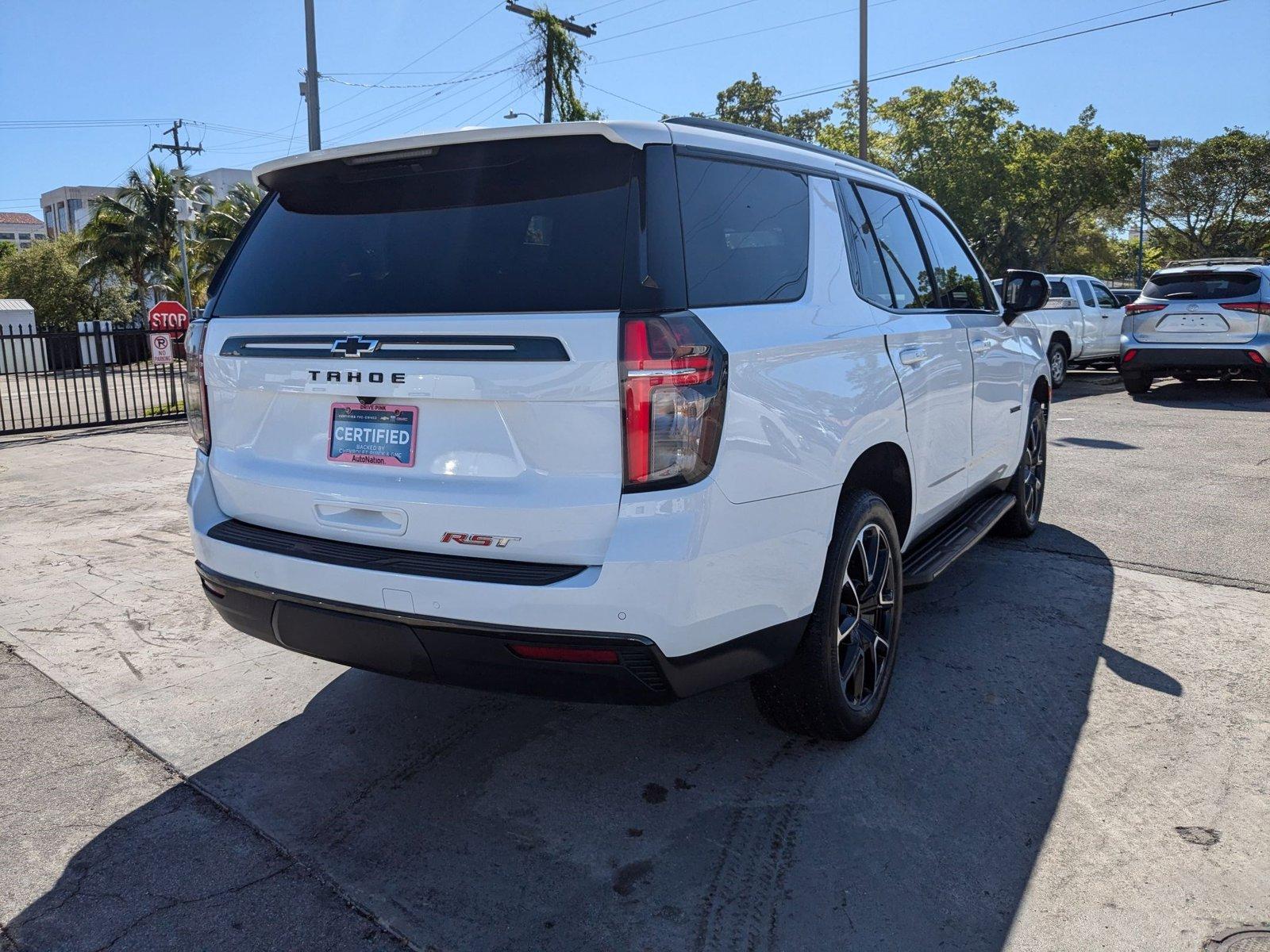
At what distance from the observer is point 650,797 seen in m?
3.04

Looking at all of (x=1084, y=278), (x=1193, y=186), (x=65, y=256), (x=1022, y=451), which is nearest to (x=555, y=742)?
(x=1022, y=451)

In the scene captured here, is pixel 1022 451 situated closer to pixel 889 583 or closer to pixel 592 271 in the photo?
pixel 889 583

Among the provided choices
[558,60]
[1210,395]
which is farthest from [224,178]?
[1210,395]

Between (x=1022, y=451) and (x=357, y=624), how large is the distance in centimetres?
403

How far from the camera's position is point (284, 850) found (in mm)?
2754

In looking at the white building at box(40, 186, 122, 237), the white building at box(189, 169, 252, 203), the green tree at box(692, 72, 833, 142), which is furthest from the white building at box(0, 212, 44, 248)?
the green tree at box(692, 72, 833, 142)

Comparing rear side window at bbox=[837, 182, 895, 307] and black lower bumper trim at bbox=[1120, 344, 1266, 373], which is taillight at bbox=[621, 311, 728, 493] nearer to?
rear side window at bbox=[837, 182, 895, 307]

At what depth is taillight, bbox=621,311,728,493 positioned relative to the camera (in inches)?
95.3

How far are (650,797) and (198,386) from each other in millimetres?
1937

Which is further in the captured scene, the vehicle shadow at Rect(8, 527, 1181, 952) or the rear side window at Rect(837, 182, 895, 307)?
the rear side window at Rect(837, 182, 895, 307)

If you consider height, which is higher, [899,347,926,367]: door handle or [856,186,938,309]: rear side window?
[856,186,938,309]: rear side window

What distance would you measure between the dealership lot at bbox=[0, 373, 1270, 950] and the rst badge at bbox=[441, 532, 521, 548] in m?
0.88

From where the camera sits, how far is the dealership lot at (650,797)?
245 cm

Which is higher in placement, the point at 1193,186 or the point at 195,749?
the point at 1193,186
